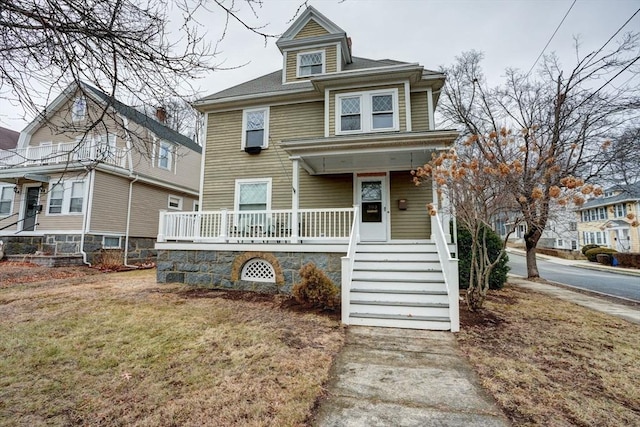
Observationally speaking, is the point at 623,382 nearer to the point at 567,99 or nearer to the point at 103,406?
the point at 103,406

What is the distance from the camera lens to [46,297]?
19.6 ft

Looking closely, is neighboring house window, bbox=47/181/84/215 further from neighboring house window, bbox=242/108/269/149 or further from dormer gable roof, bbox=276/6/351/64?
dormer gable roof, bbox=276/6/351/64

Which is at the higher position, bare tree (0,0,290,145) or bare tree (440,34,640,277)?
bare tree (440,34,640,277)

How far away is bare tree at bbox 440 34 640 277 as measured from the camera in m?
8.55

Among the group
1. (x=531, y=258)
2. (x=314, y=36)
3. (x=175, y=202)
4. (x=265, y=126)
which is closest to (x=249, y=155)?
(x=265, y=126)

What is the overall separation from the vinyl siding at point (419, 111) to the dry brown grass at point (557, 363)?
5147mm

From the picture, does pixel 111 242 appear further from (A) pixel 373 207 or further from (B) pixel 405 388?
(B) pixel 405 388

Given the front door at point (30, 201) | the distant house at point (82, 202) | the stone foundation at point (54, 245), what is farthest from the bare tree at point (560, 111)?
the front door at point (30, 201)

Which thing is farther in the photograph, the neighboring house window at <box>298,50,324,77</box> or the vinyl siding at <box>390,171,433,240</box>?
the neighboring house window at <box>298,50,324,77</box>

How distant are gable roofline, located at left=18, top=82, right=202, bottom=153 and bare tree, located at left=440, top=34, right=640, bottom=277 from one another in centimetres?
694

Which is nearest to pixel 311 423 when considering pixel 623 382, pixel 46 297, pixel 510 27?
pixel 623 382

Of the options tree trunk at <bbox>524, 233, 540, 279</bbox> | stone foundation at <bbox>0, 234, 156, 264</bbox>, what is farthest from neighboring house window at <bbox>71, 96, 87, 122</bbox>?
tree trunk at <bbox>524, 233, 540, 279</bbox>

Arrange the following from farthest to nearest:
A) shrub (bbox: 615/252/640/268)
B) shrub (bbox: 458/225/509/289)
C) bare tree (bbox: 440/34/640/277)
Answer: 1. shrub (bbox: 615/252/640/268)
2. bare tree (bbox: 440/34/640/277)
3. shrub (bbox: 458/225/509/289)

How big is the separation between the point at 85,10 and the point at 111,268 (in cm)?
1040
